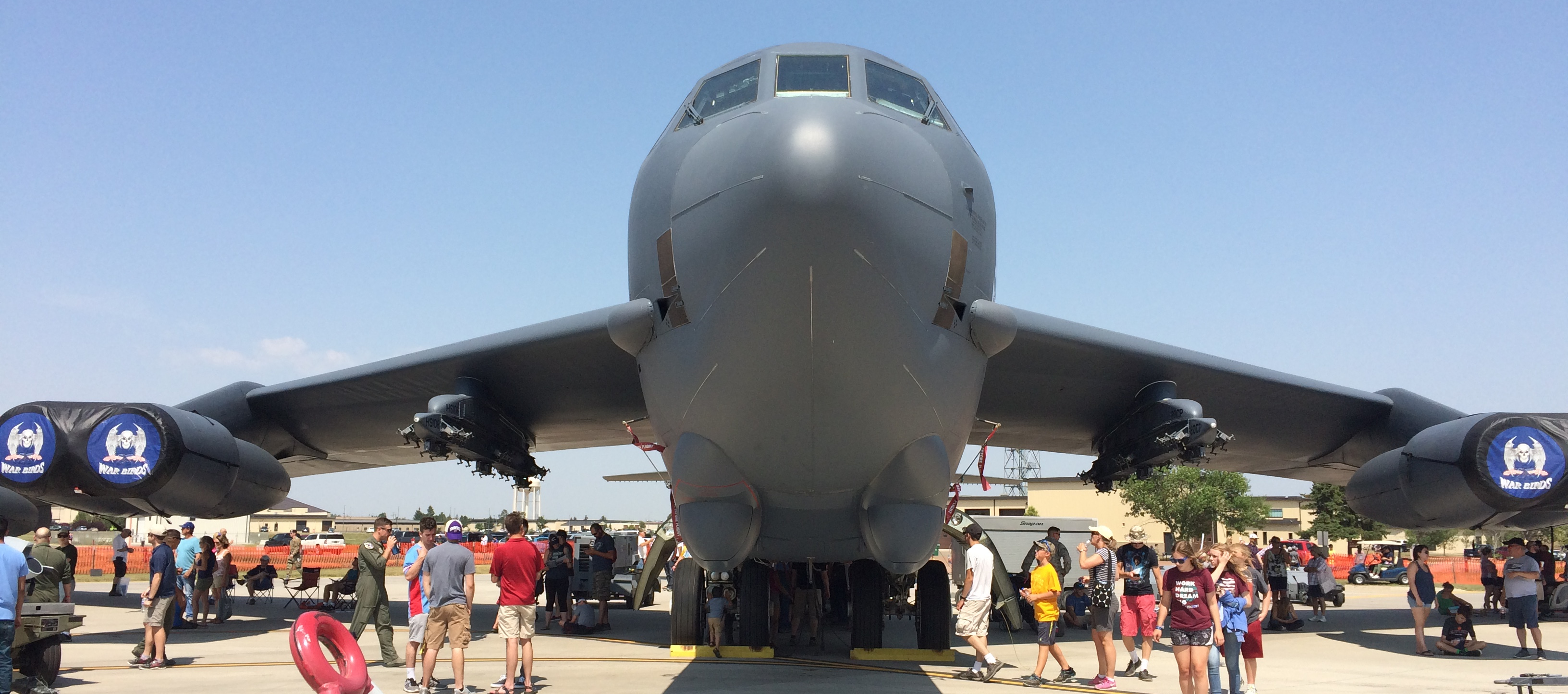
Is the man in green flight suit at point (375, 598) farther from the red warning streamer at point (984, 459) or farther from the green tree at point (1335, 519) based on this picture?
the green tree at point (1335, 519)

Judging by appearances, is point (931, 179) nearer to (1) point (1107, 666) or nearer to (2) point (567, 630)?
(1) point (1107, 666)

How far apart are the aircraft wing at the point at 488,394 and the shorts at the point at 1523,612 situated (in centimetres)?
991

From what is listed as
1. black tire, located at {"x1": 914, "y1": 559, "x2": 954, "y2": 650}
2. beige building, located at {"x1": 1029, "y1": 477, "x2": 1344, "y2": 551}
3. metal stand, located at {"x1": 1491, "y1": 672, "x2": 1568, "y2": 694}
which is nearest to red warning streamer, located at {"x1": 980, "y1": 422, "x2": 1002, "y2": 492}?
black tire, located at {"x1": 914, "y1": 559, "x2": 954, "y2": 650}

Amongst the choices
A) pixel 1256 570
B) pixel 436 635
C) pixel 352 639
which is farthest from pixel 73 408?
pixel 1256 570

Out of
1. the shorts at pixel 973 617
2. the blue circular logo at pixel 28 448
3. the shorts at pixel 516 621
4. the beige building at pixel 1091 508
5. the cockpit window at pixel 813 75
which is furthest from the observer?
the beige building at pixel 1091 508

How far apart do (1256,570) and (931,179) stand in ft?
25.2

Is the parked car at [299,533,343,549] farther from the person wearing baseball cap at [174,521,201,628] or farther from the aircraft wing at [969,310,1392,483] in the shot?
the aircraft wing at [969,310,1392,483]

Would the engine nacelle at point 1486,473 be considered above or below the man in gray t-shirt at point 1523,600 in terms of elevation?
above

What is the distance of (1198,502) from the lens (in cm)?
5569

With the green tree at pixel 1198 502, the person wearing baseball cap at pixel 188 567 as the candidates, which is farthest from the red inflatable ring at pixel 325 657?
the green tree at pixel 1198 502

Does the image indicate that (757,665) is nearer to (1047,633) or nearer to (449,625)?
(1047,633)

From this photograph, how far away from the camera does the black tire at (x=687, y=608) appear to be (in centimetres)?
1092

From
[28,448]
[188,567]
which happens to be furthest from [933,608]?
[188,567]

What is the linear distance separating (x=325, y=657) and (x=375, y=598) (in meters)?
5.77
